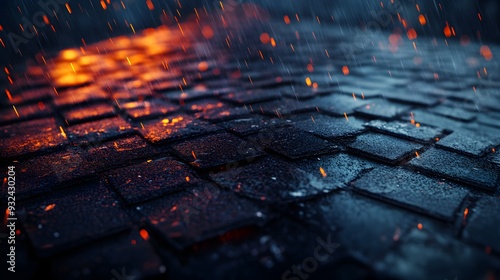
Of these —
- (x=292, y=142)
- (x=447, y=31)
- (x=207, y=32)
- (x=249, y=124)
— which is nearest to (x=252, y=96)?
(x=249, y=124)

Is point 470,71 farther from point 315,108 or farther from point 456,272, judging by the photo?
point 456,272

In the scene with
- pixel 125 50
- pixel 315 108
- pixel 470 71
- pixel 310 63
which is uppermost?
pixel 125 50

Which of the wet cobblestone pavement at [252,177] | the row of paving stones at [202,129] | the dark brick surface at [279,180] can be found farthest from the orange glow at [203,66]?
the dark brick surface at [279,180]

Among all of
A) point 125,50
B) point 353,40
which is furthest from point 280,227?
point 353,40

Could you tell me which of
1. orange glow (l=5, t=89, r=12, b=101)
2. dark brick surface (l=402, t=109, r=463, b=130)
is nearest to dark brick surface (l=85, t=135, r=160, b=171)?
orange glow (l=5, t=89, r=12, b=101)

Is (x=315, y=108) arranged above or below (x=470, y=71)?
above

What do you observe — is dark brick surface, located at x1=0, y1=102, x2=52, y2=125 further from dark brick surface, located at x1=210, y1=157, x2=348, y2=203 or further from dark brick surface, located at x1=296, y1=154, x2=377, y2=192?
dark brick surface, located at x1=296, y1=154, x2=377, y2=192
